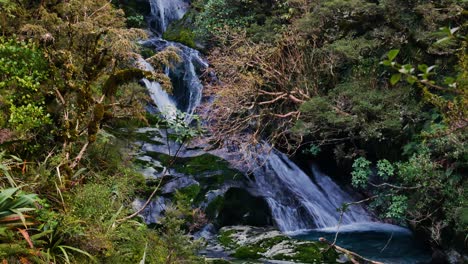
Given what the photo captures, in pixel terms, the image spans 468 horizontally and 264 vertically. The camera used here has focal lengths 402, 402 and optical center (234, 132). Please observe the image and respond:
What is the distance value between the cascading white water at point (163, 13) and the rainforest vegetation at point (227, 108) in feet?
8.18

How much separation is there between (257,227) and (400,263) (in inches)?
125

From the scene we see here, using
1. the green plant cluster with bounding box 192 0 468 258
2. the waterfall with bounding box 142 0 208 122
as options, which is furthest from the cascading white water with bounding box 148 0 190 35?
the green plant cluster with bounding box 192 0 468 258

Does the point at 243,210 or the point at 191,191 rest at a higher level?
the point at 191,191

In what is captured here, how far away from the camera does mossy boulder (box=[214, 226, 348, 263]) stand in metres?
7.67

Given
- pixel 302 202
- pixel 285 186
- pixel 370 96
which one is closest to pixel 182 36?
pixel 285 186

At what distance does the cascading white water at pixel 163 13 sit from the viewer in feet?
56.9

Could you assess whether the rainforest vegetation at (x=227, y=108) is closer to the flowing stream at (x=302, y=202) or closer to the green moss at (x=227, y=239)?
the flowing stream at (x=302, y=202)

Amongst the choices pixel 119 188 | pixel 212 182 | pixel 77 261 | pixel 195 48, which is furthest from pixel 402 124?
pixel 195 48

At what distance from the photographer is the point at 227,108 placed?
36.6 ft

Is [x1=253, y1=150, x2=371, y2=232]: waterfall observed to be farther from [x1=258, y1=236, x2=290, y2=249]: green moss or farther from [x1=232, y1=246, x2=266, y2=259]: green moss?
[x1=232, y1=246, x2=266, y2=259]: green moss

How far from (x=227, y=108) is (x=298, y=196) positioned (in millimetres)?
3105

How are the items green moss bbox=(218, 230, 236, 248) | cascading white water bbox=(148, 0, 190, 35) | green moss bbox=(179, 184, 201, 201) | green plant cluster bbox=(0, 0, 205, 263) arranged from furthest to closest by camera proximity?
1. cascading white water bbox=(148, 0, 190, 35)
2. green moss bbox=(179, 184, 201, 201)
3. green moss bbox=(218, 230, 236, 248)
4. green plant cluster bbox=(0, 0, 205, 263)

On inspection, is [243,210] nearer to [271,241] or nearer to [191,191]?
[191,191]

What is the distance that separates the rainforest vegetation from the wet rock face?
1.16 meters
